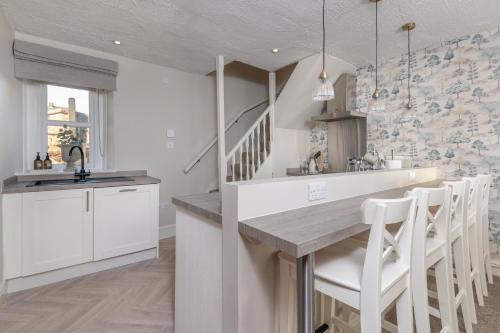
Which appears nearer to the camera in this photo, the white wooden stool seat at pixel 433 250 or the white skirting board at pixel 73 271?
the white wooden stool seat at pixel 433 250

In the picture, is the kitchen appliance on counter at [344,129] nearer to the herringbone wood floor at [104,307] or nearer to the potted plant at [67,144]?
the herringbone wood floor at [104,307]

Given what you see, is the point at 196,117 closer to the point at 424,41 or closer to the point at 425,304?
the point at 424,41

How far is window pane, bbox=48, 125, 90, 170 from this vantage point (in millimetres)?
2787

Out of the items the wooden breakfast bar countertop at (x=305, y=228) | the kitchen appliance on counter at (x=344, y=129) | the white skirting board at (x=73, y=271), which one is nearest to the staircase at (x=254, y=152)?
the kitchen appliance on counter at (x=344, y=129)

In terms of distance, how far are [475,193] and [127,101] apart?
353 centimetres

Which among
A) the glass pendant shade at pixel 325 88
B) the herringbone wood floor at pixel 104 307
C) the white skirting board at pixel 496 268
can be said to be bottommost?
the herringbone wood floor at pixel 104 307

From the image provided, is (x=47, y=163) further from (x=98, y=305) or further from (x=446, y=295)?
(x=446, y=295)

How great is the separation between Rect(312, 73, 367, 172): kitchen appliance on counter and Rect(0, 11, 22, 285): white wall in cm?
328

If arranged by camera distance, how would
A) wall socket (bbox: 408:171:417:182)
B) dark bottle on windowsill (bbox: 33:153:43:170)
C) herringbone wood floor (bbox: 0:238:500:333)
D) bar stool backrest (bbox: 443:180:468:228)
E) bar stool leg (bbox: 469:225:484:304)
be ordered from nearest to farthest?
bar stool backrest (bbox: 443:180:468:228) < herringbone wood floor (bbox: 0:238:500:333) < bar stool leg (bbox: 469:225:484:304) < wall socket (bbox: 408:171:417:182) < dark bottle on windowsill (bbox: 33:153:43:170)

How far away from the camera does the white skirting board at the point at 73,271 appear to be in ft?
6.67

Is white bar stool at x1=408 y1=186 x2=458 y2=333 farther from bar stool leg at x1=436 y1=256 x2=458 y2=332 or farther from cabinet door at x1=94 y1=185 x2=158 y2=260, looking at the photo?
cabinet door at x1=94 y1=185 x2=158 y2=260

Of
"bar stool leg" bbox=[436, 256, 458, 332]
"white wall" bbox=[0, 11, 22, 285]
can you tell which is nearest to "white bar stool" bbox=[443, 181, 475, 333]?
"bar stool leg" bbox=[436, 256, 458, 332]

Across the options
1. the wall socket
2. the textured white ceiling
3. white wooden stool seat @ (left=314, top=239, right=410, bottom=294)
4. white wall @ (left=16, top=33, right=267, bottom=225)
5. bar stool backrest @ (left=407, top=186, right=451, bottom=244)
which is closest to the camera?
white wooden stool seat @ (left=314, top=239, right=410, bottom=294)

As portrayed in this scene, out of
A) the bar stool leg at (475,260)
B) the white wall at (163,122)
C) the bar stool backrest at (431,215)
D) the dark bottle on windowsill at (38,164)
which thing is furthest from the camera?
the white wall at (163,122)
